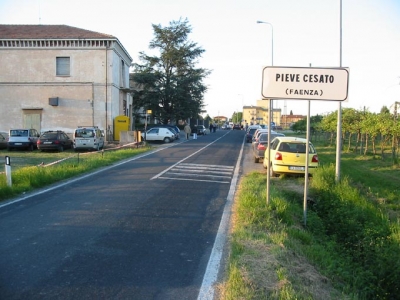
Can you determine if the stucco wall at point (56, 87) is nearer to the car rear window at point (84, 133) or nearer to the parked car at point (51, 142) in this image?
the car rear window at point (84, 133)

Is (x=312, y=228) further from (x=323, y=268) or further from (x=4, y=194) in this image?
(x=4, y=194)

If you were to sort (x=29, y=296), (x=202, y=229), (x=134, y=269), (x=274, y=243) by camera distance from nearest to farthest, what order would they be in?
(x=29, y=296) < (x=134, y=269) < (x=274, y=243) < (x=202, y=229)

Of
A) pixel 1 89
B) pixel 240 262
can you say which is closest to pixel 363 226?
pixel 240 262

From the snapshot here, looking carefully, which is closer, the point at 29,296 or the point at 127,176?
the point at 29,296

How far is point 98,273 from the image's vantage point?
5137 mm

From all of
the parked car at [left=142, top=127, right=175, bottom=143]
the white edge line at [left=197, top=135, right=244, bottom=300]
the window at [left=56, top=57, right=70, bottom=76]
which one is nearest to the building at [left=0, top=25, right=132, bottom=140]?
the window at [left=56, top=57, right=70, bottom=76]

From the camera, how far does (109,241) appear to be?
651 centimetres

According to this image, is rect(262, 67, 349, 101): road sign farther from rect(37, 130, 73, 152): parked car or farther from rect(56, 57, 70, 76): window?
rect(56, 57, 70, 76): window

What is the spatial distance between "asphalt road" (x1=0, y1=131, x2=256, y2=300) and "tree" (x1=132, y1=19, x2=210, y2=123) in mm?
44122

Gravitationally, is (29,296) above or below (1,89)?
below

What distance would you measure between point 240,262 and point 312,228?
349 centimetres

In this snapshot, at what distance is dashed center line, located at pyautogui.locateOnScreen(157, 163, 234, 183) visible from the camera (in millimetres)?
14102

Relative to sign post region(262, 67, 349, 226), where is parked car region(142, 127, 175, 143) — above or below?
below

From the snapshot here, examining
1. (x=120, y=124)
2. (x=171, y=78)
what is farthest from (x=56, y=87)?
(x=171, y=78)
